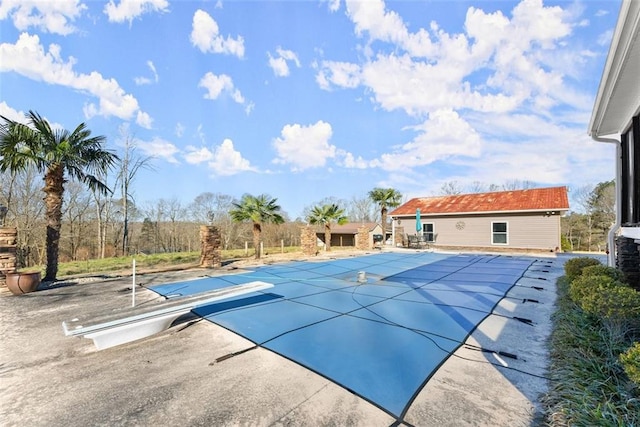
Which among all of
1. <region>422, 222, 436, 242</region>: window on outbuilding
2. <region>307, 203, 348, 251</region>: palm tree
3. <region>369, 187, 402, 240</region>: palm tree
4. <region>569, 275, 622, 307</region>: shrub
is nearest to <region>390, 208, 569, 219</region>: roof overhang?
<region>422, 222, 436, 242</region>: window on outbuilding

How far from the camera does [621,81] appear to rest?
3.75m

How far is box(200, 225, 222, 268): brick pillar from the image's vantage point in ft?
33.1

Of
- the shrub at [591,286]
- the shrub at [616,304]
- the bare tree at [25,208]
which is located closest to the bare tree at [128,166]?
the bare tree at [25,208]

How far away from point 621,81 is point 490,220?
49.6 feet

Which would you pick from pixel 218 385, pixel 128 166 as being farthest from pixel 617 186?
pixel 128 166

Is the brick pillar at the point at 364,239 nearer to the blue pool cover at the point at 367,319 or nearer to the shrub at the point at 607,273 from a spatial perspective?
the blue pool cover at the point at 367,319

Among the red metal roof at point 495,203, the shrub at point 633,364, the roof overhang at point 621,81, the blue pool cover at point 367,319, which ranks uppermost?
the roof overhang at point 621,81

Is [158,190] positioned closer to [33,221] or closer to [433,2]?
[33,221]

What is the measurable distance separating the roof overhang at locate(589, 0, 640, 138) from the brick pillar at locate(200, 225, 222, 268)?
1059 cm

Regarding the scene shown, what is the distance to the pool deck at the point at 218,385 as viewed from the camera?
2129 millimetres

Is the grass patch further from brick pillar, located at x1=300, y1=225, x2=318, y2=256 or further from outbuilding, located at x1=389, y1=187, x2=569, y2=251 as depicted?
outbuilding, located at x1=389, y1=187, x2=569, y2=251

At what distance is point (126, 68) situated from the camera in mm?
10453

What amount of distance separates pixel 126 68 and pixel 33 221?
12.7 meters

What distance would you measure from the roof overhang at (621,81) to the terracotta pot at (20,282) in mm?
10953
